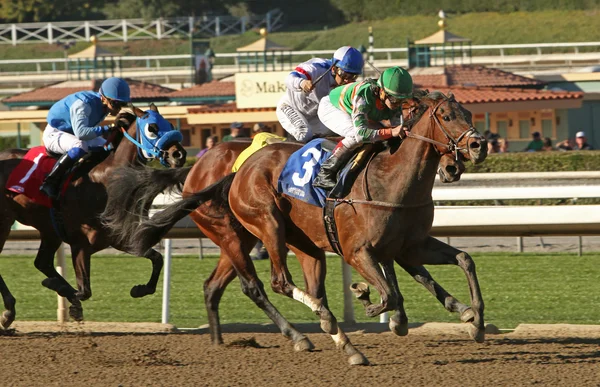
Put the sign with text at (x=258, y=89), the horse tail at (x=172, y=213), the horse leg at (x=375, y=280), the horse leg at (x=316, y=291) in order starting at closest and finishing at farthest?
the horse leg at (x=375, y=280) < the horse leg at (x=316, y=291) < the horse tail at (x=172, y=213) < the sign with text at (x=258, y=89)

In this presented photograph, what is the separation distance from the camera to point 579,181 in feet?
41.8

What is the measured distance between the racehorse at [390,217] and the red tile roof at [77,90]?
63.7ft

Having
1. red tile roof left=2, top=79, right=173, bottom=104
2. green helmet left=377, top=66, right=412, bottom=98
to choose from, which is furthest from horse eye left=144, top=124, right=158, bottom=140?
red tile roof left=2, top=79, right=173, bottom=104

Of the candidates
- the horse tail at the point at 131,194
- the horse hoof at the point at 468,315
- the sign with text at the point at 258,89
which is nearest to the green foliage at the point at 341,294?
the horse tail at the point at 131,194

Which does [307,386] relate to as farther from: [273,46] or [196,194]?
[273,46]

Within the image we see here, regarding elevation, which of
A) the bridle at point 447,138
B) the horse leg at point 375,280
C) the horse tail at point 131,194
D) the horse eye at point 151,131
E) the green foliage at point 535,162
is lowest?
the green foliage at point 535,162

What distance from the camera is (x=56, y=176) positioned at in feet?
24.1

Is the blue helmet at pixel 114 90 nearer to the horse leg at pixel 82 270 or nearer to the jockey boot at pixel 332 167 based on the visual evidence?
the horse leg at pixel 82 270

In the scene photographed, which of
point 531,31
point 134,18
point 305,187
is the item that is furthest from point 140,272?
point 134,18

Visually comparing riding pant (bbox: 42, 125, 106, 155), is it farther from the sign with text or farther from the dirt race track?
the sign with text

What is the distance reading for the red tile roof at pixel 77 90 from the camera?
85.9 ft

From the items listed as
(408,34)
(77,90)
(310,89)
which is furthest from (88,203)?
(408,34)

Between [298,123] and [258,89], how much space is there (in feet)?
54.6

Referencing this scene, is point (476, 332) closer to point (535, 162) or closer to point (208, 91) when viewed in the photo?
point (535, 162)
